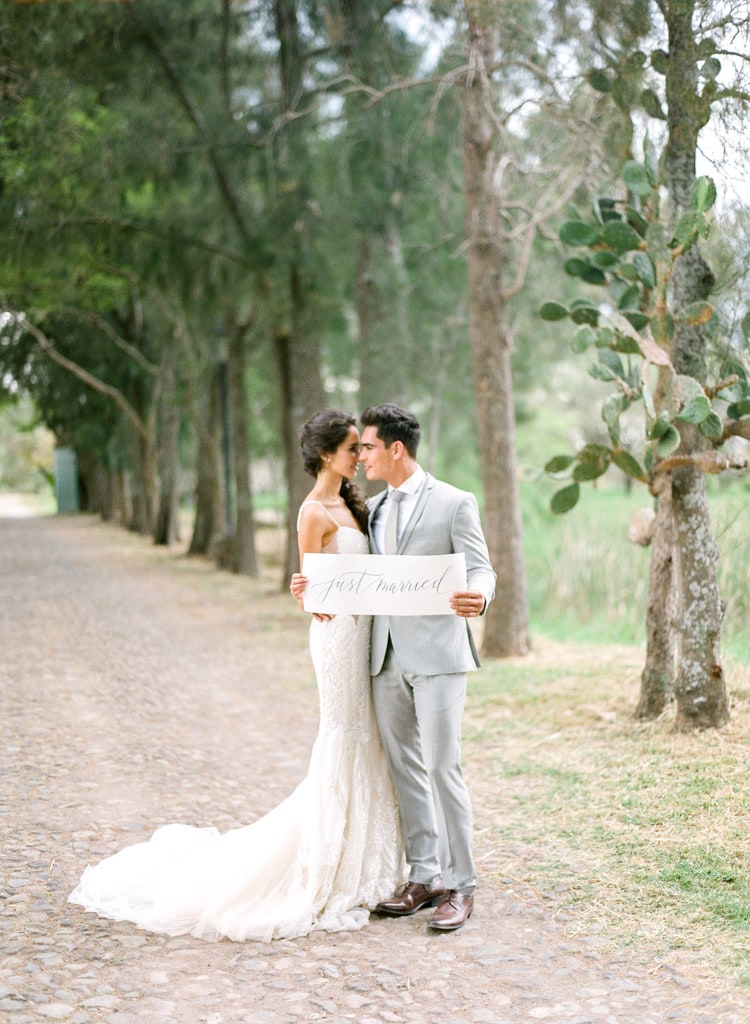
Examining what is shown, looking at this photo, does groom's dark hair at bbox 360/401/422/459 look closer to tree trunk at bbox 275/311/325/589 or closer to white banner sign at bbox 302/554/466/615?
white banner sign at bbox 302/554/466/615

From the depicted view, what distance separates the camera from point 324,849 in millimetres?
4328

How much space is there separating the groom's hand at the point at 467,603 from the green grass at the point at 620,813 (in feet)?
4.19

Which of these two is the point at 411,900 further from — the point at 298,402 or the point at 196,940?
the point at 298,402

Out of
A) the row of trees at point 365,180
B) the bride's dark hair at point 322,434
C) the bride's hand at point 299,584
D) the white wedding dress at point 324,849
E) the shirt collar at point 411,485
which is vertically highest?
the row of trees at point 365,180

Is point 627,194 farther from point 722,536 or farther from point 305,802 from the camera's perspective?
point 305,802

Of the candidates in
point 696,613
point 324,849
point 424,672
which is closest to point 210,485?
point 696,613

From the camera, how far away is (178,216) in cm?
1556

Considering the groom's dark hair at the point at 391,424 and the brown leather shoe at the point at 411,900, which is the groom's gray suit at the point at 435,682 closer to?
the brown leather shoe at the point at 411,900

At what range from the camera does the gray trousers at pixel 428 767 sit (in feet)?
13.8

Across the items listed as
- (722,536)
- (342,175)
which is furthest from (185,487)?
(722,536)

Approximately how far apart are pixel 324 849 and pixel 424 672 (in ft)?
2.63

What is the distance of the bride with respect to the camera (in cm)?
429

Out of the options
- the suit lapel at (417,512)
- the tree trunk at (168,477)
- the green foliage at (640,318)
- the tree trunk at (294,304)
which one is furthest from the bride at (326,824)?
the tree trunk at (168,477)

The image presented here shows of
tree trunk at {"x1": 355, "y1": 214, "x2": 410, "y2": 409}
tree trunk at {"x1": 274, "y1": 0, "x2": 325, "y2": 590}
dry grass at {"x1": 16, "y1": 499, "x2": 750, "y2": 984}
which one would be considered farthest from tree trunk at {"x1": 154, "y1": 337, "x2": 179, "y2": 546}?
dry grass at {"x1": 16, "y1": 499, "x2": 750, "y2": 984}
